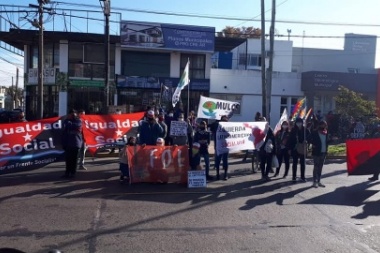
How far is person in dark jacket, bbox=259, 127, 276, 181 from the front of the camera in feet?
38.2

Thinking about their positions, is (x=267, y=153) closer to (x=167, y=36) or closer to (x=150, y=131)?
(x=150, y=131)

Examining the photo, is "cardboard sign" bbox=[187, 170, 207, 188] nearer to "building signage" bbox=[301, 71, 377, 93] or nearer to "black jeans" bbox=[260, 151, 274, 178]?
"black jeans" bbox=[260, 151, 274, 178]

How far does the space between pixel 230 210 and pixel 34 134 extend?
5.62 metres

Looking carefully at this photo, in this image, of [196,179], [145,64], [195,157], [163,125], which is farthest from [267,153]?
[145,64]

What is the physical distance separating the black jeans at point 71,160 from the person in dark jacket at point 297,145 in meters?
5.74

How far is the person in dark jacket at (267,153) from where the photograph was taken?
1165cm

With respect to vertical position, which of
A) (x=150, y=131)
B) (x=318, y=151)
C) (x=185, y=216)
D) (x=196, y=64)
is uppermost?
(x=196, y=64)

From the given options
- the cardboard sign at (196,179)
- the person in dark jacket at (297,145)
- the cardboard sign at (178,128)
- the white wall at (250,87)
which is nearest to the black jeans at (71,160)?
the cardboard sign at (178,128)

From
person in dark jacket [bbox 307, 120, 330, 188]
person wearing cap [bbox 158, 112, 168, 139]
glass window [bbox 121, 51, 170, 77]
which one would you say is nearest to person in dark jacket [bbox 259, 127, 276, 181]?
person in dark jacket [bbox 307, 120, 330, 188]

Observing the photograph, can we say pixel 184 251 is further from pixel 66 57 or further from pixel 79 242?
pixel 66 57

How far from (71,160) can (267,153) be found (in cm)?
528

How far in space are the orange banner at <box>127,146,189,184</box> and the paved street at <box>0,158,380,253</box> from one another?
11.1 inches

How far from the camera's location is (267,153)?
11.7 m

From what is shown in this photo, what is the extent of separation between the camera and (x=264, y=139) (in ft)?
39.9
